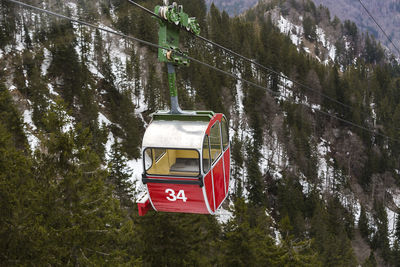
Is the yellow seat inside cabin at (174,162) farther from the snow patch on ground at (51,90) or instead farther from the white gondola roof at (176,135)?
the snow patch on ground at (51,90)

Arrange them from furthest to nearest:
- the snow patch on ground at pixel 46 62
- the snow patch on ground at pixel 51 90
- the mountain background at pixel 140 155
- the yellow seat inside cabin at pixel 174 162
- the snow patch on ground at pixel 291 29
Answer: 1. the snow patch on ground at pixel 291 29
2. the snow patch on ground at pixel 46 62
3. the snow patch on ground at pixel 51 90
4. the mountain background at pixel 140 155
5. the yellow seat inside cabin at pixel 174 162

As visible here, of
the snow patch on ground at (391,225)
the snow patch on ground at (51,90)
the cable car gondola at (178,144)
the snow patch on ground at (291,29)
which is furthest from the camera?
the snow patch on ground at (291,29)

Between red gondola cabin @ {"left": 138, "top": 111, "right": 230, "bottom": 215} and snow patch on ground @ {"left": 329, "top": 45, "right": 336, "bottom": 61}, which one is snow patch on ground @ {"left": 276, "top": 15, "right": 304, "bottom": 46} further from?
red gondola cabin @ {"left": 138, "top": 111, "right": 230, "bottom": 215}

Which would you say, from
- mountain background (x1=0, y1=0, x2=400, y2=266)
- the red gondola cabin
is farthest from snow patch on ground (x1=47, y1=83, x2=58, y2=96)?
the red gondola cabin

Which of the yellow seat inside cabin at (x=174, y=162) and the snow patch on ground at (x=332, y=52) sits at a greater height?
the snow patch on ground at (x=332, y=52)

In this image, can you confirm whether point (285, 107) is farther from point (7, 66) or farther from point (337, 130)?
point (7, 66)

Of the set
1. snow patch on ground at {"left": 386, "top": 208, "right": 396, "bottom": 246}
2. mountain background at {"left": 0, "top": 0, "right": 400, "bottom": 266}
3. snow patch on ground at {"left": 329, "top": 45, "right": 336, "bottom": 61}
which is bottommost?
snow patch on ground at {"left": 386, "top": 208, "right": 396, "bottom": 246}

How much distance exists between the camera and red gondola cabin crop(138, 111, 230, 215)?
341 inches

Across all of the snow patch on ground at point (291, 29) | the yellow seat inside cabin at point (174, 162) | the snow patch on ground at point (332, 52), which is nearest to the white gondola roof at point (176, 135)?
the yellow seat inside cabin at point (174, 162)

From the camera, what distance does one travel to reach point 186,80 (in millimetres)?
72688

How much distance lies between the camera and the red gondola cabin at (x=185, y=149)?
867 cm

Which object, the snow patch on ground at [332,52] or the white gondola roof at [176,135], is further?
the snow patch on ground at [332,52]

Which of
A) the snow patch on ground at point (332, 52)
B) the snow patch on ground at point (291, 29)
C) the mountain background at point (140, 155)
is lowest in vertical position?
the mountain background at point (140, 155)

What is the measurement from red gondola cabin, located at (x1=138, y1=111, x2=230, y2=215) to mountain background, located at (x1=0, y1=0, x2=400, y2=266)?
2.53 meters
